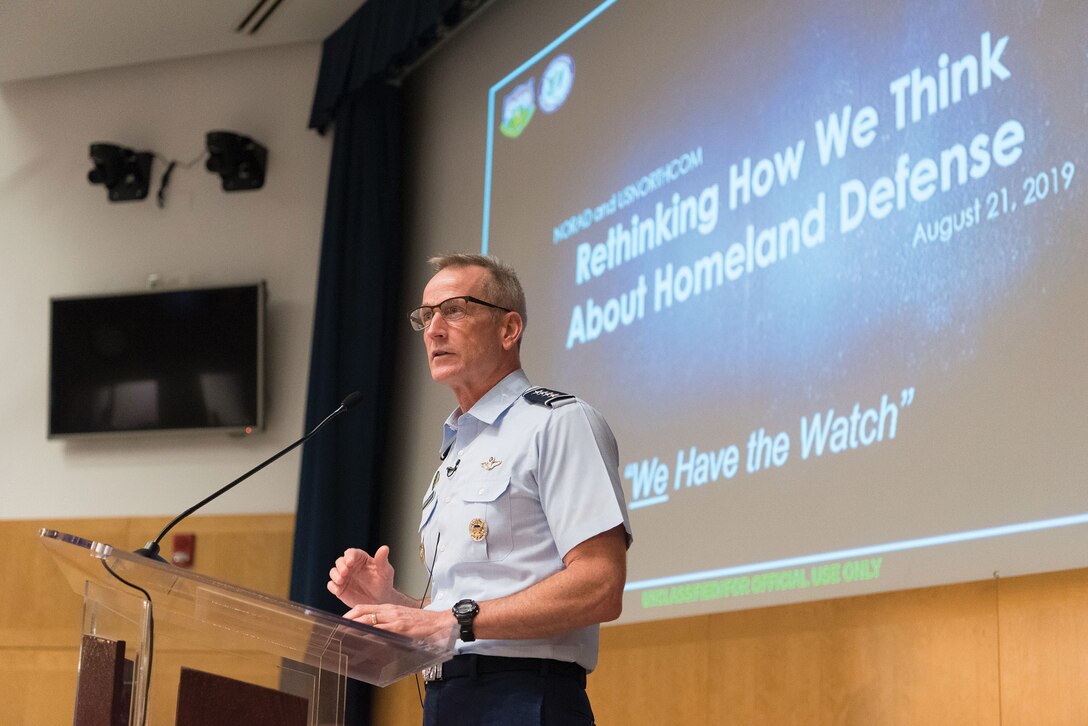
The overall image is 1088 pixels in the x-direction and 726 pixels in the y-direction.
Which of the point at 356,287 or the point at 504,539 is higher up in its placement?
the point at 356,287

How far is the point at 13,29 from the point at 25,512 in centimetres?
218

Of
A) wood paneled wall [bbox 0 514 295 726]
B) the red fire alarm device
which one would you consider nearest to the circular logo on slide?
wood paneled wall [bbox 0 514 295 726]

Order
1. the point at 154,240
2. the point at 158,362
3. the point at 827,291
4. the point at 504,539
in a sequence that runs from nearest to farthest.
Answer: the point at 504,539, the point at 827,291, the point at 158,362, the point at 154,240

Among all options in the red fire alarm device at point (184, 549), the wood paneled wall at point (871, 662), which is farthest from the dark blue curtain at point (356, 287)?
the wood paneled wall at point (871, 662)

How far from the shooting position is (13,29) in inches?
229

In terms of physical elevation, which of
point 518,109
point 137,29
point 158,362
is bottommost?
point 158,362

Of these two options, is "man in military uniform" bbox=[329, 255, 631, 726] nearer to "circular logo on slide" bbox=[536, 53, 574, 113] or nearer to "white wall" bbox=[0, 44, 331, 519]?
"circular logo on slide" bbox=[536, 53, 574, 113]

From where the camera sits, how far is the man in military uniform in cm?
186

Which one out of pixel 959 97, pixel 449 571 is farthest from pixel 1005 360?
pixel 449 571

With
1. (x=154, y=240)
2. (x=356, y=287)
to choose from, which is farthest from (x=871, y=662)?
(x=154, y=240)

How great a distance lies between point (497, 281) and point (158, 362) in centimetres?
385

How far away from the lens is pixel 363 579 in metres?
2.11

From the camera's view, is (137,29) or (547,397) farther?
(137,29)

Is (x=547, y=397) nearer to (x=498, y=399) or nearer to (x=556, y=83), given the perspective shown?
(x=498, y=399)
